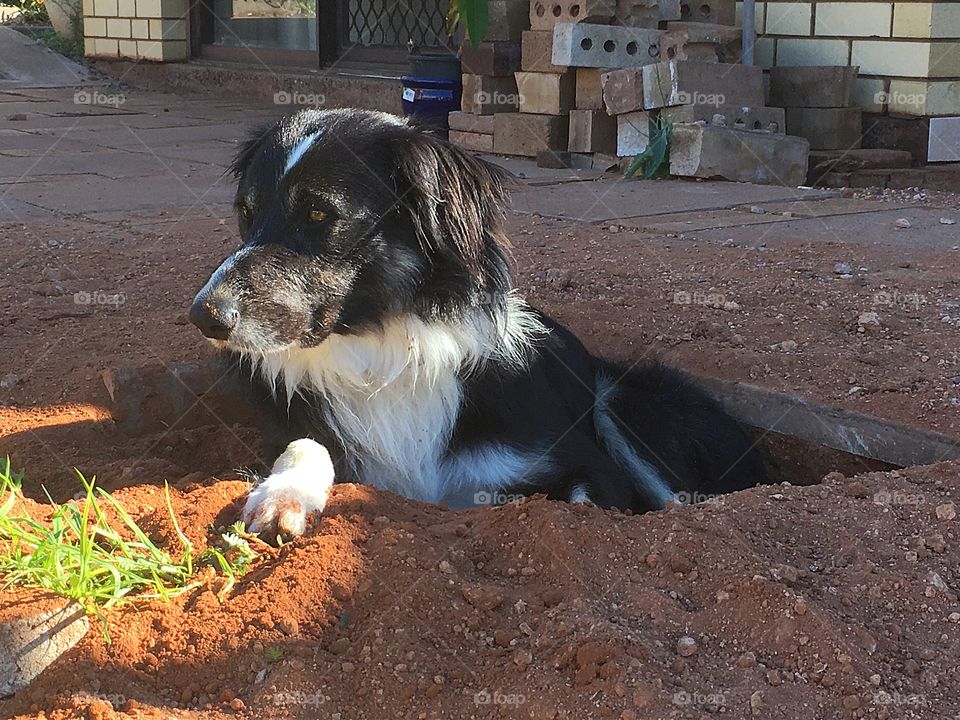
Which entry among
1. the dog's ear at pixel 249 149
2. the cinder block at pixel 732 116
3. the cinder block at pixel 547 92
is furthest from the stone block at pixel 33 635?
the cinder block at pixel 547 92

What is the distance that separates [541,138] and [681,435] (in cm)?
524

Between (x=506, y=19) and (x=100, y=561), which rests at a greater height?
(x=506, y=19)

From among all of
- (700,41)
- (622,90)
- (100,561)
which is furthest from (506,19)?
(100,561)

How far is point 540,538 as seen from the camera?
8.82ft

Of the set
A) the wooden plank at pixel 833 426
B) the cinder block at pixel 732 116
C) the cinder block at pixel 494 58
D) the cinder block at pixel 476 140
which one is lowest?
the wooden plank at pixel 833 426

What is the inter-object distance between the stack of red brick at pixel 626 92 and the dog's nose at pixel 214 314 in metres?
5.53

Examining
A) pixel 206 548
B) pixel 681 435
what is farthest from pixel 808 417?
pixel 206 548

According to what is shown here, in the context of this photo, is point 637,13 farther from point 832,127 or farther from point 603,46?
point 832,127

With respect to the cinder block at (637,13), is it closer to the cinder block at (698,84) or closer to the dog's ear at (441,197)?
the cinder block at (698,84)

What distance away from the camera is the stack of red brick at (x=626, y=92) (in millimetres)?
8125

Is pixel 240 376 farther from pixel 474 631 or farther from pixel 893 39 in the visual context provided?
pixel 893 39

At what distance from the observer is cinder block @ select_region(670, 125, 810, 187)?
26.3 ft

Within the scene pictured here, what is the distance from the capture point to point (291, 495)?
2.98 meters

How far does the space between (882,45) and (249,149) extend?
6.21 meters
